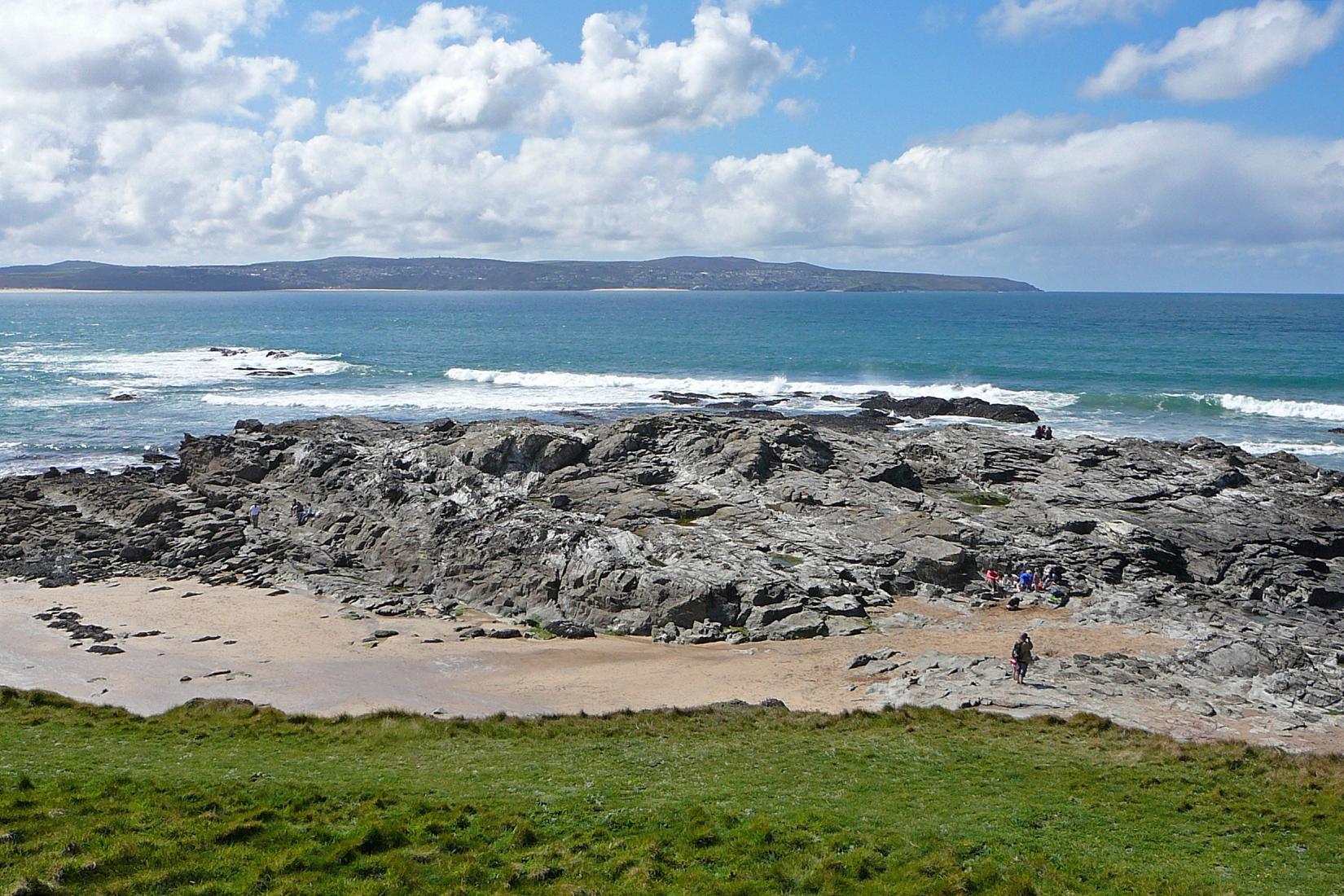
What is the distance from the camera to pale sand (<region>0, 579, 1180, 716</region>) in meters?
25.3

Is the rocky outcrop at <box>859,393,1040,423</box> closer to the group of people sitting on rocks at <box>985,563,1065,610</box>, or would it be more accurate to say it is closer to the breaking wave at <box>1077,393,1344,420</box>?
the breaking wave at <box>1077,393,1344,420</box>

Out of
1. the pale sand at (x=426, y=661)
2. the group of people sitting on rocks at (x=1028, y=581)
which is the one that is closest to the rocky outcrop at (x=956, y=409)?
the group of people sitting on rocks at (x=1028, y=581)

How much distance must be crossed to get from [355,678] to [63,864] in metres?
15.4

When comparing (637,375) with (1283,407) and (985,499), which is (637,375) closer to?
(1283,407)

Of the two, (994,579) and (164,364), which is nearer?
(994,579)

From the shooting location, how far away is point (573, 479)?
4225 centimetres

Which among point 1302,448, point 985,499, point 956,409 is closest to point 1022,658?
point 985,499

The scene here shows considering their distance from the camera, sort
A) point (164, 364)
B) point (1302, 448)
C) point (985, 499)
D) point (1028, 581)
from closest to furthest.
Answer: point (1028, 581), point (985, 499), point (1302, 448), point (164, 364)

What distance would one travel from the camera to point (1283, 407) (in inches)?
2800

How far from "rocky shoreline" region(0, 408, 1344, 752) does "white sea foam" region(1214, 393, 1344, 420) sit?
87.2ft

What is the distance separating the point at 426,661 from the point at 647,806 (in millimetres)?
14468

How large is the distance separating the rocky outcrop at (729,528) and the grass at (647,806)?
8.54 metres

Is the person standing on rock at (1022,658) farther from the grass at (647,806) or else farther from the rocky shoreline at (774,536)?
the grass at (647,806)

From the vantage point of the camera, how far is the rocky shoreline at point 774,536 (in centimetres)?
2731
